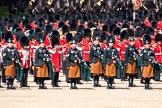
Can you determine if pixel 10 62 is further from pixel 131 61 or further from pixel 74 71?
pixel 131 61

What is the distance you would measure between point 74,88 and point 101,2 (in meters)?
27.9

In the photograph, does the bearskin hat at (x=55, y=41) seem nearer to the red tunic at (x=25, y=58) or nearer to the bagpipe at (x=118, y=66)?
the red tunic at (x=25, y=58)

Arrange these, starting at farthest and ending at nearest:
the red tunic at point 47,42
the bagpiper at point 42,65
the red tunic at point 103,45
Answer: the red tunic at point 47,42
the red tunic at point 103,45
the bagpiper at point 42,65

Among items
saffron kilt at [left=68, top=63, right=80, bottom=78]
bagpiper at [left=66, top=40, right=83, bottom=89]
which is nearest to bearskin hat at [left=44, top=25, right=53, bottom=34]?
bagpiper at [left=66, top=40, right=83, bottom=89]

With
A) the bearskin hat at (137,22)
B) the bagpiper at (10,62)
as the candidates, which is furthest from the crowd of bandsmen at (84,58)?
the bearskin hat at (137,22)

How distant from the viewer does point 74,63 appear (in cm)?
2383

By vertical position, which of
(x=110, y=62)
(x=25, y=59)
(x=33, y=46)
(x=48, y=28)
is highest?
(x=48, y=28)

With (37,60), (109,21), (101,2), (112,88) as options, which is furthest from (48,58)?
(101,2)

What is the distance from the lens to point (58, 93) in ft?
75.3

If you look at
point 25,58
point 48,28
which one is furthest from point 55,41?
point 48,28

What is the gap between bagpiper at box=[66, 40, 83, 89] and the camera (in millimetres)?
23734

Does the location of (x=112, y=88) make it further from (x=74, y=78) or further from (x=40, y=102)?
(x=40, y=102)

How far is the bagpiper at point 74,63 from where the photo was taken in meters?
23.7

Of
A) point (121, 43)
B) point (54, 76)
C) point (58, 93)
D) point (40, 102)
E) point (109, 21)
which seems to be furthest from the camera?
point (109, 21)
